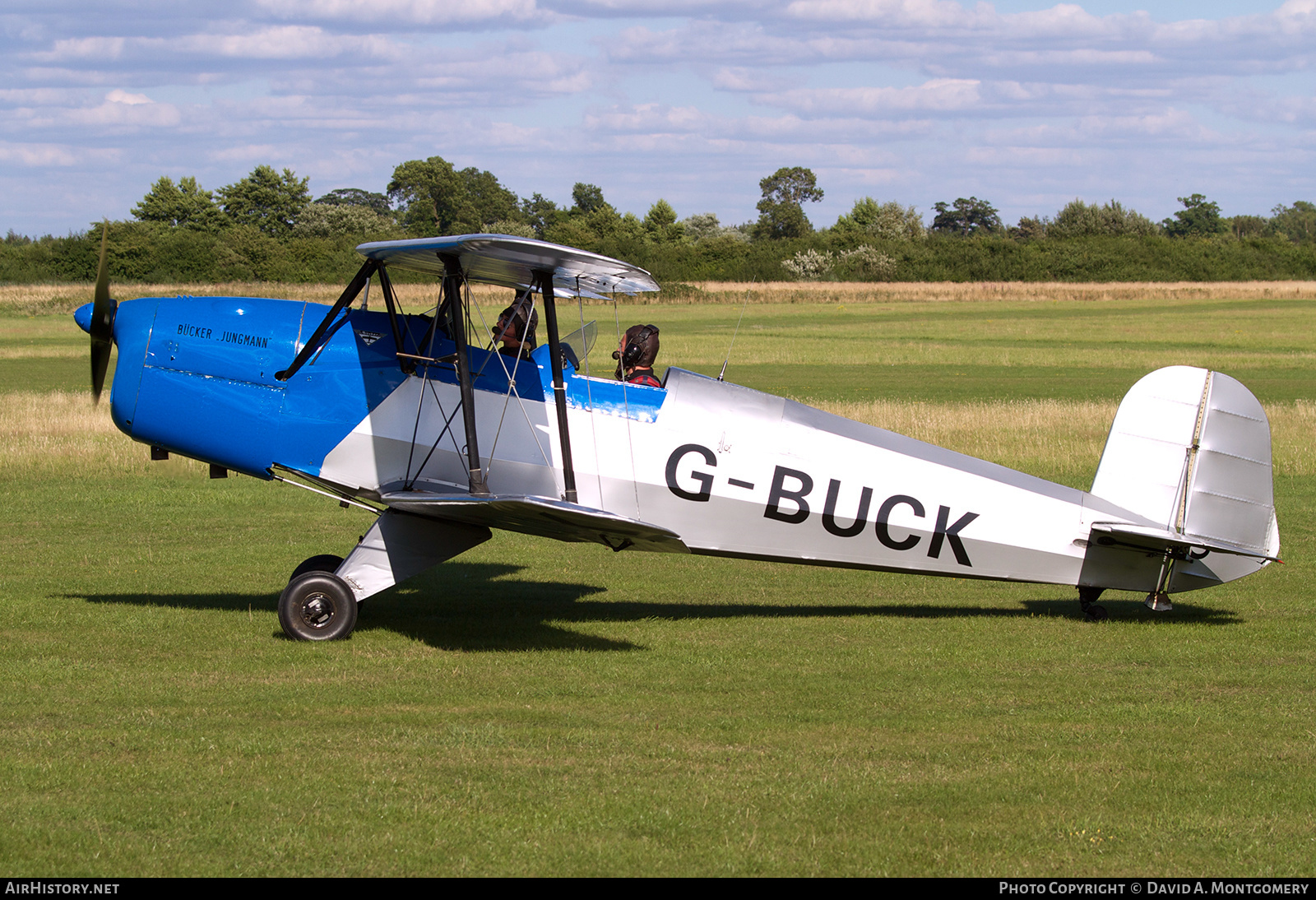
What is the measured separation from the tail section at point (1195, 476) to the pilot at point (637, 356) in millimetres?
A: 3482

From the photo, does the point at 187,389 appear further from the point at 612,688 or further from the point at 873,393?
the point at 873,393

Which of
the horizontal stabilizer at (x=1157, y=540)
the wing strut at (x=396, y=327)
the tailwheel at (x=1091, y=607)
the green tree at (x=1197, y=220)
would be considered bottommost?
the tailwheel at (x=1091, y=607)

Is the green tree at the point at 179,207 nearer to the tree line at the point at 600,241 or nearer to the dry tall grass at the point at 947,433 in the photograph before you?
the tree line at the point at 600,241

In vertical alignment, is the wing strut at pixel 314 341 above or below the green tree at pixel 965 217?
below

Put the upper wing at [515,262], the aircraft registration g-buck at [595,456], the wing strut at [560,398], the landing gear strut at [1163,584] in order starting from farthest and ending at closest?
the landing gear strut at [1163,584] < the aircraft registration g-buck at [595,456] < the wing strut at [560,398] < the upper wing at [515,262]

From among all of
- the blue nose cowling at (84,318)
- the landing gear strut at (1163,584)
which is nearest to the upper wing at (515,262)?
the blue nose cowling at (84,318)

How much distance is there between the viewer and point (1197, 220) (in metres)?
155

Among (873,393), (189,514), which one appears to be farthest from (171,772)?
(873,393)

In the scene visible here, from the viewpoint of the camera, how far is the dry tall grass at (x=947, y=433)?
16.8m

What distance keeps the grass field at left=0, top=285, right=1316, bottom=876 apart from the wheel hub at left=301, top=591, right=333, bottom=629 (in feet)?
0.78

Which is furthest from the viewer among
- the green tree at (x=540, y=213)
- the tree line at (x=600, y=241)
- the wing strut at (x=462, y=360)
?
the green tree at (x=540, y=213)

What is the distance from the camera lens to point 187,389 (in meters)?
8.21

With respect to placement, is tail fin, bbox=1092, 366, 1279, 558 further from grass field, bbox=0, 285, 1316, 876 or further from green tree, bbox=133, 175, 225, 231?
green tree, bbox=133, 175, 225, 231

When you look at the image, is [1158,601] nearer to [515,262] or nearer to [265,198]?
[515,262]
